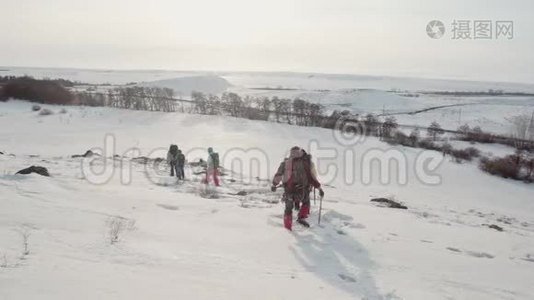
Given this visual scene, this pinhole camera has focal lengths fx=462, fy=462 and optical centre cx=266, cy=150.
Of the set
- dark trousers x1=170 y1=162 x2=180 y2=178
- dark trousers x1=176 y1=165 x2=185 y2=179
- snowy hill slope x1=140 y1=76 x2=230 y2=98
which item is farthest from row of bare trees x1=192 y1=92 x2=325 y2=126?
snowy hill slope x1=140 y1=76 x2=230 y2=98

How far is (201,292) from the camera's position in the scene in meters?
4.75

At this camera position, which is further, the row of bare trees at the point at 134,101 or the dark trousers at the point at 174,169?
the row of bare trees at the point at 134,101

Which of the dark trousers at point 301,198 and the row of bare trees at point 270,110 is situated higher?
the row of bare trees at point 270,110

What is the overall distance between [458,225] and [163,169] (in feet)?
30.9

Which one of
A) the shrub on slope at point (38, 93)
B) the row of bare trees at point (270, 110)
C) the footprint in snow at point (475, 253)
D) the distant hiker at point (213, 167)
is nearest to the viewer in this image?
the footprint in snow at point (475, 253)

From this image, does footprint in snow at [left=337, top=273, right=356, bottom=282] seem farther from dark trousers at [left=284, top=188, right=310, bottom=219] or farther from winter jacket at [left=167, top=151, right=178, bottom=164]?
winter jacket at [left=167, top=151, right=178, bottom=164]

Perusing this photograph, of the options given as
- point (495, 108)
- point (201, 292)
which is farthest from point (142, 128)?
point (495, 108)

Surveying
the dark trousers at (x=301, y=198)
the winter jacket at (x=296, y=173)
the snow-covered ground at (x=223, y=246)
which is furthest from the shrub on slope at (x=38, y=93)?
A: the dark trousers at (x=301, y=198)

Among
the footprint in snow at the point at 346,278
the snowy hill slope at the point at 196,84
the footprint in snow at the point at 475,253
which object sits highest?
the snowy hill slope at the point at 196,84

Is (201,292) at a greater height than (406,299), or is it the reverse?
(201,292)

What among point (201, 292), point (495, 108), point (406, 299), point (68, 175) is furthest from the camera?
point (495, 108)

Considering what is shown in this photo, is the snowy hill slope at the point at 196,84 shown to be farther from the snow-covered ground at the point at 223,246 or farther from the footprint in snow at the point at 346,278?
the footprint in snow at the point at 346,278

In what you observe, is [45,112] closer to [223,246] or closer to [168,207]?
[168,207]

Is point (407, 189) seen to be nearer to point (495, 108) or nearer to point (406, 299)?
point (406, 299)
